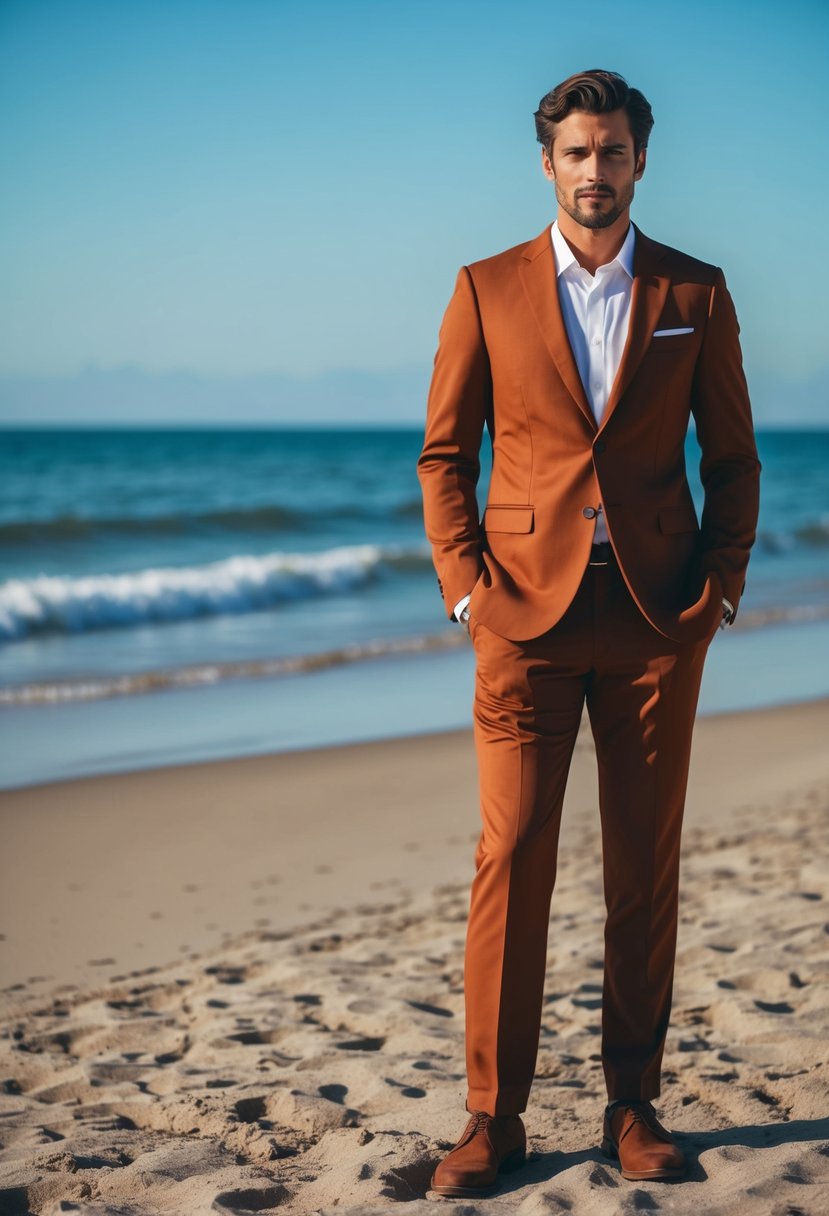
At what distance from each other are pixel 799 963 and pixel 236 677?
567 cm

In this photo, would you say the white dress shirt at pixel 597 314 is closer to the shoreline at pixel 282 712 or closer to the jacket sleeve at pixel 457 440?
the jacket sleeve at pixel 457 440

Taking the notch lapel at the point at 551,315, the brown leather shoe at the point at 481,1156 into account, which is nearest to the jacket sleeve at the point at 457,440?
the notch lapel at the point at 551,315

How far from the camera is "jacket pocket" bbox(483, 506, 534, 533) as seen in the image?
252cm

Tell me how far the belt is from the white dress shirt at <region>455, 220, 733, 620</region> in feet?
0.04

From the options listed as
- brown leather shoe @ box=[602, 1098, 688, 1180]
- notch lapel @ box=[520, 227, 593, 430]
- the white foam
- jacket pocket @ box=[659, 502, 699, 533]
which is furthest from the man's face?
the white foam

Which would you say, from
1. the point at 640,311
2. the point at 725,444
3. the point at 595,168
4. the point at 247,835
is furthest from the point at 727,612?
the point at 247,835

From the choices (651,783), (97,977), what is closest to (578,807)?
(97,977)

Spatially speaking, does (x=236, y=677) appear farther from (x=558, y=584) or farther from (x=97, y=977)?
(x=558, y=584)

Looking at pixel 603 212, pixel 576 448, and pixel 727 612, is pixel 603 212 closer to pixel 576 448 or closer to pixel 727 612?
pixel 576 448

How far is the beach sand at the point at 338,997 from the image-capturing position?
2617mm

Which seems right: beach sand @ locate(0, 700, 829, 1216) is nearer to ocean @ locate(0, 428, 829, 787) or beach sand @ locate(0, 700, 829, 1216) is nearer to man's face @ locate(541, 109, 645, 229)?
ocean @ locate(0, 428, 829, 787)

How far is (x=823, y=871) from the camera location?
15.5 ft

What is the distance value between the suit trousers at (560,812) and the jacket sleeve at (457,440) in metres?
0.14

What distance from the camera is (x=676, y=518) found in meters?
2.53
